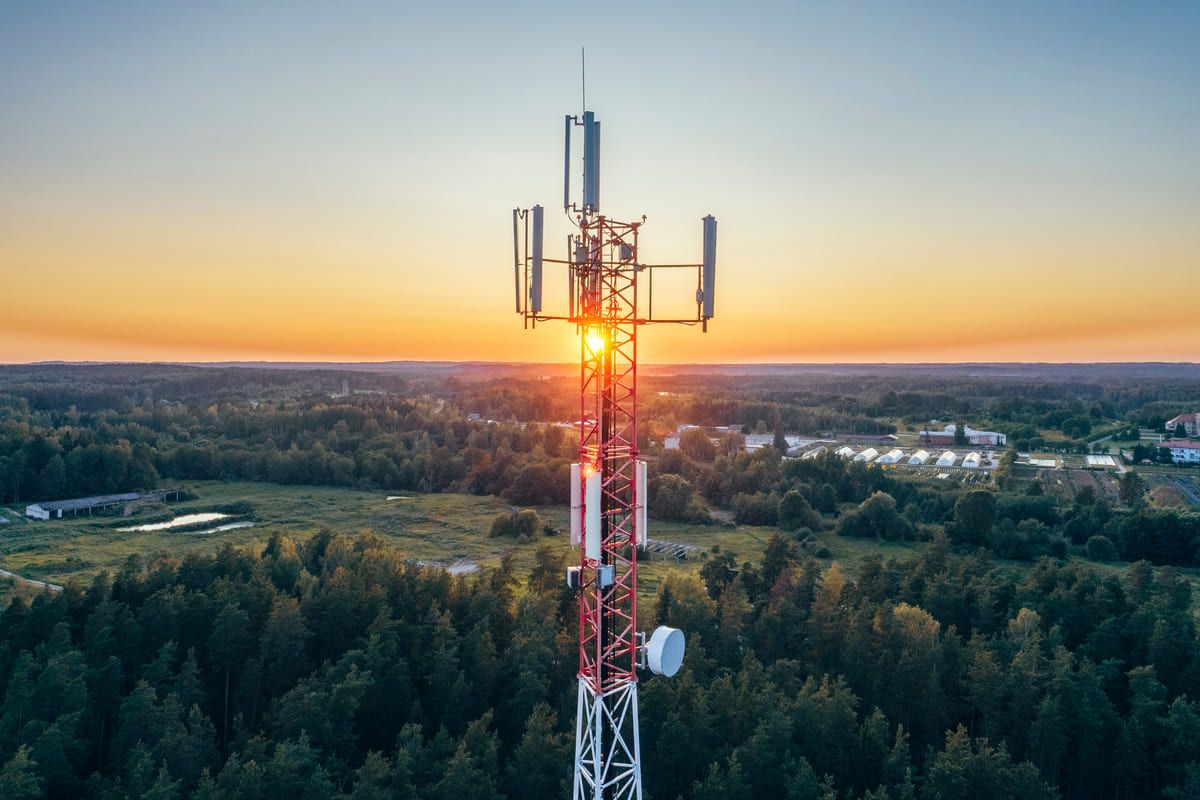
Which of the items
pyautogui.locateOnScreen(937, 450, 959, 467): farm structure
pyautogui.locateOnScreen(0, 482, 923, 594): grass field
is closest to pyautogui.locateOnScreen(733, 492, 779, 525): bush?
pyautogui.locateOnScreen(0, 482, 923, 594): grass field

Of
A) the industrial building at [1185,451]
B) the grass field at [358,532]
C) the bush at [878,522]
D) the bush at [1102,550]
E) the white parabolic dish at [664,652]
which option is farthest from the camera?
the industrial building at [1185,451]

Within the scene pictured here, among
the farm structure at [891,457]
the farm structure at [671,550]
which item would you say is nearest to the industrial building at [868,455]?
the farm structure at [891,457]

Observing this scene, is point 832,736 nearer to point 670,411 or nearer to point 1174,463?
point 1174,463

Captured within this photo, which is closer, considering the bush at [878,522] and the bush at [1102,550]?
the bush at [1102,550]

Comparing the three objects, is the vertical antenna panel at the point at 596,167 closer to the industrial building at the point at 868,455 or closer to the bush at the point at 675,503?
the bush at the point at 675,503

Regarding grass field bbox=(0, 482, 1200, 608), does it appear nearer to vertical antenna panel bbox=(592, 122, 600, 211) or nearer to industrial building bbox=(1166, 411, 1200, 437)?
vertical antenna panel bbox=(592, 122, 600, 211)

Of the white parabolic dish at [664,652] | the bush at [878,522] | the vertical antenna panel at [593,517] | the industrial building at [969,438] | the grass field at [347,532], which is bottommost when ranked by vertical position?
the grass field at [347,532]

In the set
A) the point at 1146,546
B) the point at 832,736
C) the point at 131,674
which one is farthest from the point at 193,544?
the point at 1146,546

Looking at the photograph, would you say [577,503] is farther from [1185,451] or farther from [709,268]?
[1185,451]
